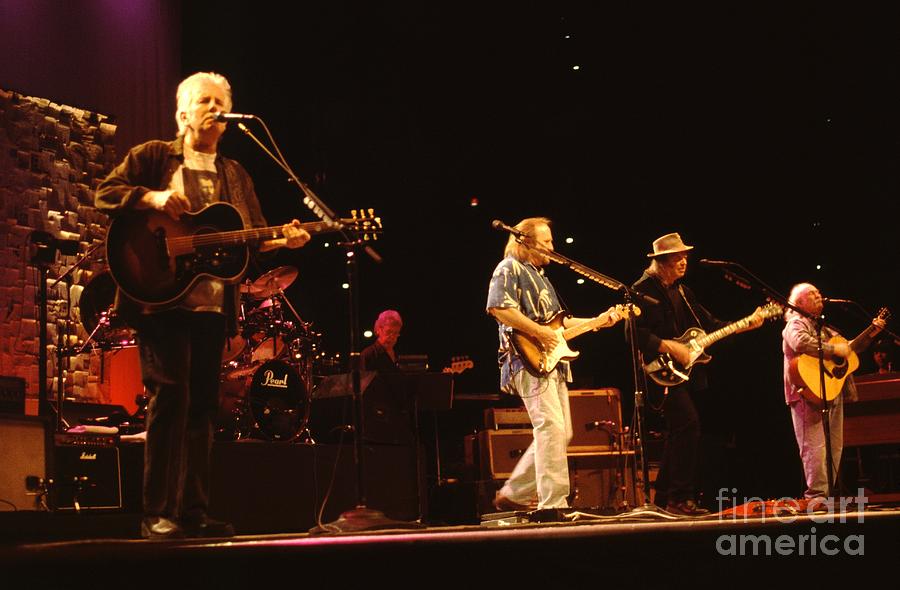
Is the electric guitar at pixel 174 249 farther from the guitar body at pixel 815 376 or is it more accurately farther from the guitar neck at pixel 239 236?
the guitar body at pixel 815 376

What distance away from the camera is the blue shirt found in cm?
644

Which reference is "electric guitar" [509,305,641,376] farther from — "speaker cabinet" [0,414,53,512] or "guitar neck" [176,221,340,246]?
"speaker cabinet" [0,414,53,512]

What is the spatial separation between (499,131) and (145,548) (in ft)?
33.4

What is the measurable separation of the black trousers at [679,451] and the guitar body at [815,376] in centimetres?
166

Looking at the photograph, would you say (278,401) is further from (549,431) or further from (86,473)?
(549,431)

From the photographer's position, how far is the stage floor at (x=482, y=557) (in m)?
1.99

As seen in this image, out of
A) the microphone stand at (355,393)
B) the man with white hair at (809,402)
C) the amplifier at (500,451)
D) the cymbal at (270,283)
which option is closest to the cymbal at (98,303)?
the cymbal at (270,283)

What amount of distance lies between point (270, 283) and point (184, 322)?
4985 millimetres

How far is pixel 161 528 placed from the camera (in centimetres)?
388

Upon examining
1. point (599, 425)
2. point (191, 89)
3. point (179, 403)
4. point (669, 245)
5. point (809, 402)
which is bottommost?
point (599, 425)

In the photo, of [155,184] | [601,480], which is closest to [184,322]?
[155,184]

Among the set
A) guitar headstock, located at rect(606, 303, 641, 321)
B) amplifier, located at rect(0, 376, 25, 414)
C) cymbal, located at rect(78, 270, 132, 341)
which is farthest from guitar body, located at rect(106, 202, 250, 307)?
cymbal, located at rect(78, 270, 132, 341)

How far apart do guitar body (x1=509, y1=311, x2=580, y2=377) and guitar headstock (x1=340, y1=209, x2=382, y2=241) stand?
2.07m

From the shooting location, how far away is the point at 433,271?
1280 cm
